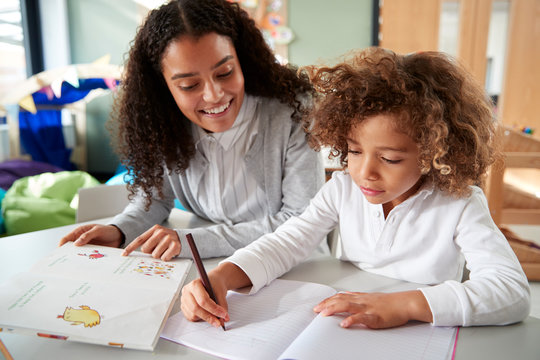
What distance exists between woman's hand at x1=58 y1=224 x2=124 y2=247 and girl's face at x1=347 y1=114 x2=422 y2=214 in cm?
54

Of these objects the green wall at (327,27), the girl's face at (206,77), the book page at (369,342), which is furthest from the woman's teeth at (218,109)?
the green wall at (327,27)

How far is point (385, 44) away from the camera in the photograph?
10.6 ft

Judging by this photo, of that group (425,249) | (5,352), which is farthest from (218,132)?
(5,352)

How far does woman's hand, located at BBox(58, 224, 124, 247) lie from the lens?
84cm

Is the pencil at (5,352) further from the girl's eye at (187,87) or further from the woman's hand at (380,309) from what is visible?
the girl's eye at (187,87)

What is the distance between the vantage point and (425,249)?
747 millimetres

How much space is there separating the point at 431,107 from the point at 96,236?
70cm

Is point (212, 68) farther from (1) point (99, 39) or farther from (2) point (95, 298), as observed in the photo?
(1) point (99, 39)

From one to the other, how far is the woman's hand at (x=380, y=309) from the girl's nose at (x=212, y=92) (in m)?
0.54

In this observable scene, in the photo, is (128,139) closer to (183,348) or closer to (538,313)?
(183,348)

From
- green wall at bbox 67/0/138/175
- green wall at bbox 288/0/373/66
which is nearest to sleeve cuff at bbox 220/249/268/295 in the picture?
green wall at bbox 288/0/373/66

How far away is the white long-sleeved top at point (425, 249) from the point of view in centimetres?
56

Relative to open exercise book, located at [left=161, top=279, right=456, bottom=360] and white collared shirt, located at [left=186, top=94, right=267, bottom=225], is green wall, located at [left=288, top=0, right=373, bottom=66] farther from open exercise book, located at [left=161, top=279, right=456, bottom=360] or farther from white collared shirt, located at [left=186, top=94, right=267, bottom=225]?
open exercise book, located at [left=161, top=279, right=456, bottom=360]

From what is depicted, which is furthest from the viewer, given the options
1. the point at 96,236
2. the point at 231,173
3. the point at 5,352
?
the point at 231,173
